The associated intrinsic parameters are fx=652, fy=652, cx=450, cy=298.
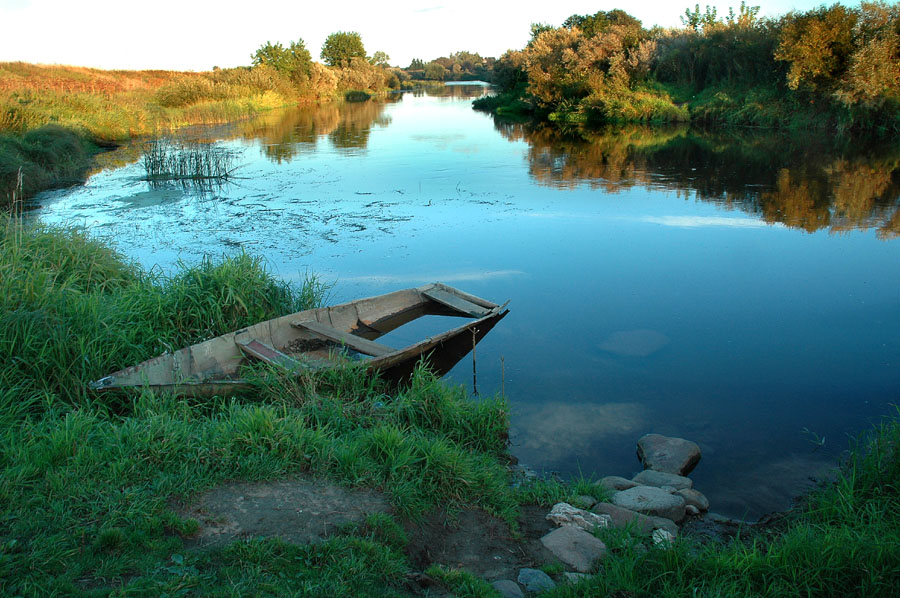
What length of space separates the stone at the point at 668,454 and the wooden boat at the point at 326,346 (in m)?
→ 1.84

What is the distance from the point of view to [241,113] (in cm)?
3444

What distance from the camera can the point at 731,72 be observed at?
26516mm

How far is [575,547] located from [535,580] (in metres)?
0.41

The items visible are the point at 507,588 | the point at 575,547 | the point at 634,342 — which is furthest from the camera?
the point at 634,342

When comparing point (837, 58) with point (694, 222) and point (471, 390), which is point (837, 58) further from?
point (471, 390)

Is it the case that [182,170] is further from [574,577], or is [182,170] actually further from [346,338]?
[574,577]

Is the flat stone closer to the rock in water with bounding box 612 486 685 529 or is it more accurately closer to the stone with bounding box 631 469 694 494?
the rock in water with bounding box 612 486 685 529

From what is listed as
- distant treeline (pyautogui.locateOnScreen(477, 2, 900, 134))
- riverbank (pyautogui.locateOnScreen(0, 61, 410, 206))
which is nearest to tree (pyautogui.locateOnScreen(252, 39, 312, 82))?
riverbank (pyautogui.locateOnScreen(0, 61, 410, 206))

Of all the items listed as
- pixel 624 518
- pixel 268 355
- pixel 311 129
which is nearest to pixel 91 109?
pixel 311 129

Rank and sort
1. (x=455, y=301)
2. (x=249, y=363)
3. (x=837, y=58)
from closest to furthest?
(x=249, y=363) < (x=455, y=301) < (x=837, y=58)

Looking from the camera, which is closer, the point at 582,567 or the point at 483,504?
the point at 582,567

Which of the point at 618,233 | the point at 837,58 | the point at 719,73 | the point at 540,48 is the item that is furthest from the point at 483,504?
the point at 540,48

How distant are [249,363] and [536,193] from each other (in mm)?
9912

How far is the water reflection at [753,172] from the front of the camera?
12172 mm
